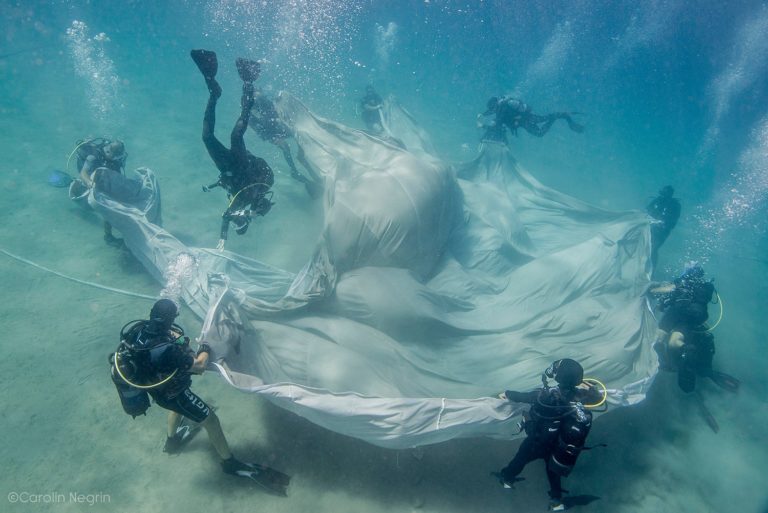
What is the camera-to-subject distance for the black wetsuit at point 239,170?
563 cm

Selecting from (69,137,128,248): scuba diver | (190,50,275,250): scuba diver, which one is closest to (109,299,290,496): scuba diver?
(190,50,275,250): scuba diver

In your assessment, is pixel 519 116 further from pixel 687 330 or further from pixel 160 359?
pixel 160 359

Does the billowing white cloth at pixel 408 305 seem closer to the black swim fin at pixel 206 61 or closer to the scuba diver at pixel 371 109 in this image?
the black swim fin at pixel 206 61

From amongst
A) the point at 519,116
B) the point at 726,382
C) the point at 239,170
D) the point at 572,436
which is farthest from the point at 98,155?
the point at 726,382

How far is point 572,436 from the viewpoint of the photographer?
3.54 metres

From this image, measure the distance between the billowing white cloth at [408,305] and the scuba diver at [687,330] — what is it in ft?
2.17

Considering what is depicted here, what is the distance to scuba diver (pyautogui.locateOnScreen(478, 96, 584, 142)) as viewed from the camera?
34.9ft

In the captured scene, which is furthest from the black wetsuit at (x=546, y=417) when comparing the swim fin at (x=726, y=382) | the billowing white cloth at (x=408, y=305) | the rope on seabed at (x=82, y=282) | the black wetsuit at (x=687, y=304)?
the rope on seabed at (x=82, y=282)

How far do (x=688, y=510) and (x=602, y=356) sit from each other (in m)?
2.23

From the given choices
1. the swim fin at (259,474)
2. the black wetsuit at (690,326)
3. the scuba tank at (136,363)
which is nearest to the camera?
the scuba tank at (136,363)

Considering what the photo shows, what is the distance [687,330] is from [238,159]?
7690 mm

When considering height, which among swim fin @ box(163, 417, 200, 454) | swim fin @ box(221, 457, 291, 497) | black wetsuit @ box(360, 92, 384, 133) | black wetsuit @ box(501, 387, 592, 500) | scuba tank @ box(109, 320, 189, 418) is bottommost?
swim fin @ box(163, 417, 200, 454)

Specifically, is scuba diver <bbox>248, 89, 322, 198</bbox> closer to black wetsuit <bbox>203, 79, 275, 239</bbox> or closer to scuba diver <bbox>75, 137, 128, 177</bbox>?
scuba diver <bbox>75, 137, 128, 177</bbox>

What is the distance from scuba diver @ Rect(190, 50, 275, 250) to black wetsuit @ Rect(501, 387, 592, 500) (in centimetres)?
457
